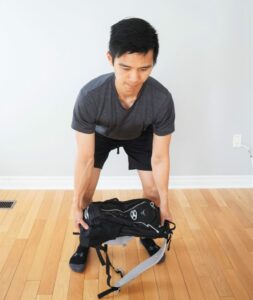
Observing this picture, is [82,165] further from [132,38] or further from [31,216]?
[31,216]

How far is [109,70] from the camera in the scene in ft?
7.76

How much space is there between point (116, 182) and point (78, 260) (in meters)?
0.86

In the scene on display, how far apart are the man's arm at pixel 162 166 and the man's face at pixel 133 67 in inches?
13.6

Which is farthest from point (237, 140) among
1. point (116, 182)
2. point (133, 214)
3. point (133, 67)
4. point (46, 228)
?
point (133, 67)

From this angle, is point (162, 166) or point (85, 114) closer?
point (85, 114)

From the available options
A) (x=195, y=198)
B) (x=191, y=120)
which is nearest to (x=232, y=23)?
(x=191, y=120)

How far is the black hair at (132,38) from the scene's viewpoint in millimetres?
1291

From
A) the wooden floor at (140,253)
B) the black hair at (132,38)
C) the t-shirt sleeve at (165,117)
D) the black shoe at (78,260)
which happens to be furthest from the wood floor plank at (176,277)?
the black hair at (132,38)

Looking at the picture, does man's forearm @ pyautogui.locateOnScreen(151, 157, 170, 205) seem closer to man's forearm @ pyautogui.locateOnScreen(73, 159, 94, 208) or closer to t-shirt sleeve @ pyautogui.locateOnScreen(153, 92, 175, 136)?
t-shirt sleeve @ pyautogui.locateOnScreen(153, 92, 175, 136)

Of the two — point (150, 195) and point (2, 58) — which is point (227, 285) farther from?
point (2, 58)

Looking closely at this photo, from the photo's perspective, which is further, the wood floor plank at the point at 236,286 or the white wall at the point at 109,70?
the white wall at the point at 109,70

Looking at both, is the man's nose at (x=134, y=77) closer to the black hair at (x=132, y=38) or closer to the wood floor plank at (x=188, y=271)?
the black hair at (x=132, y=38)

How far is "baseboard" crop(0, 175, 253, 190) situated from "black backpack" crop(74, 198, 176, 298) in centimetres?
93

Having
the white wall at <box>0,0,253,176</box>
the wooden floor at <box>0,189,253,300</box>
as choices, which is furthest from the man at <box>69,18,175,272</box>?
the white wall at <box>0,0,253,176</box>
